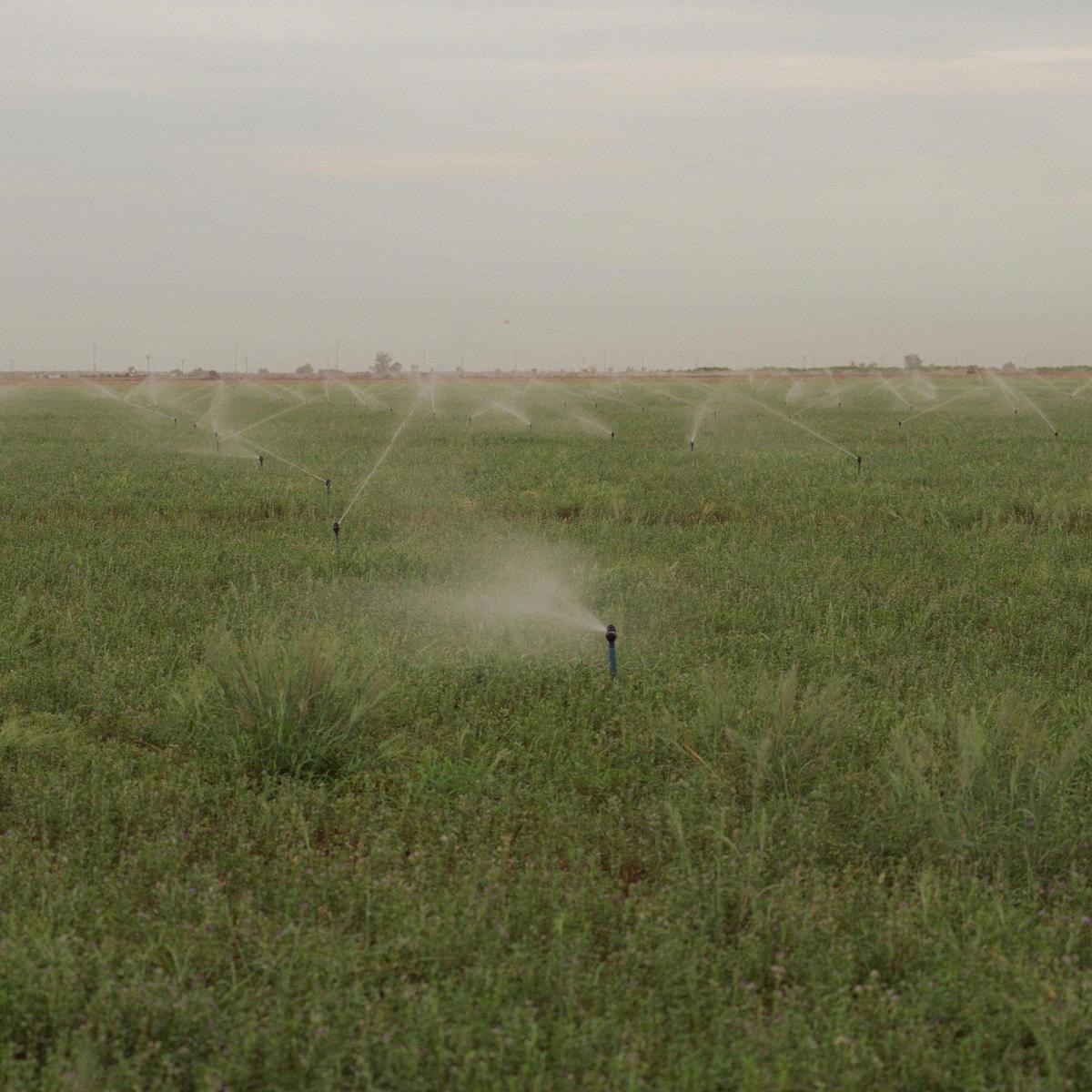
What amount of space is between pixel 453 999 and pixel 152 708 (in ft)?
9.35

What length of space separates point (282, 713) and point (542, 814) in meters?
1.30

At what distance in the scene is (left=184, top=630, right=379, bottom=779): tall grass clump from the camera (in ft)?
14.6

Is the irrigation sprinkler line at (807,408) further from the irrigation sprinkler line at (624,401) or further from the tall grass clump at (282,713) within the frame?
the tall grass clump at (282,713)

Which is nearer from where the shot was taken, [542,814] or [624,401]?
[542,814]

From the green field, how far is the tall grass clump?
2 cm

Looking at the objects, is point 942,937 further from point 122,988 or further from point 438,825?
point 122,988

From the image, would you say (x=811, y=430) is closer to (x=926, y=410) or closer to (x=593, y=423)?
(x=593, y=423)

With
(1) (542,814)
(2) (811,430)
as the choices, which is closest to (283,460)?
(2) (811,430)

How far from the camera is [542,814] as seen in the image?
13.1ft

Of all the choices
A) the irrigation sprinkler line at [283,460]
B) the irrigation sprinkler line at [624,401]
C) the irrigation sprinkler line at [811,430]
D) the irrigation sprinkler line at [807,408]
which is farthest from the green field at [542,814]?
the irrigation sprinkler line at [624,401]

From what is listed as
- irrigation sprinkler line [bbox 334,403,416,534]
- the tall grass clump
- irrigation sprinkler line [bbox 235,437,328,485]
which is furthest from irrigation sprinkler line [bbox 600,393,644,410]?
the tall grass clump

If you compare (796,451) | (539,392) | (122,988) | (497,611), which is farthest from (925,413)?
(122,988)

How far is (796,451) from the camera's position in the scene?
1702cm

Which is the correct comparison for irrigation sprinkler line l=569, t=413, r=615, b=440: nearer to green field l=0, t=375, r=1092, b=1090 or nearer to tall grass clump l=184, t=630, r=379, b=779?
green field l=0, t=375, r=1092, b=1090
